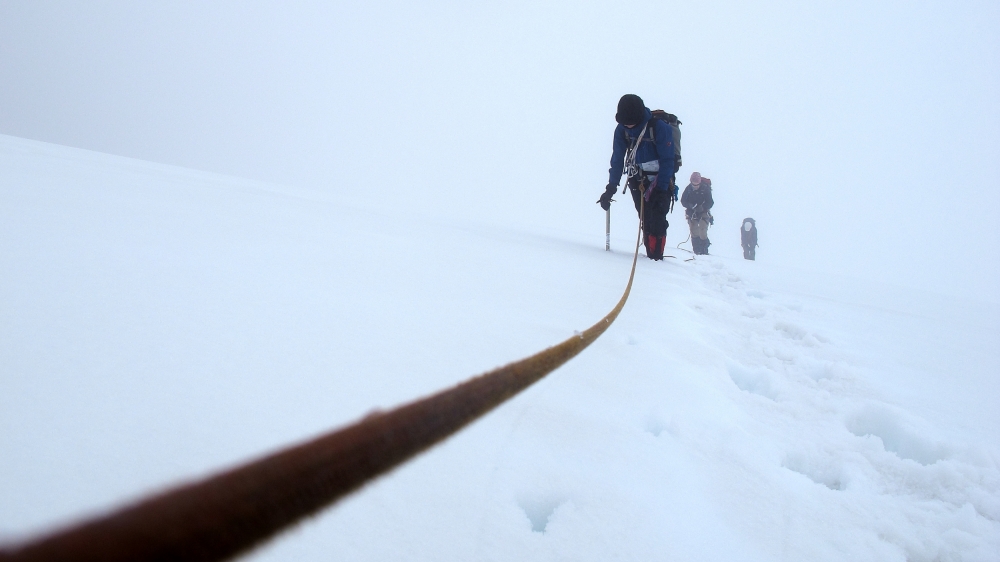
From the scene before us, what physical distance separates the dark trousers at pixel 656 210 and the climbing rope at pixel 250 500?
476cm

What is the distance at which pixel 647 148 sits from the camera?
4809 millimetres

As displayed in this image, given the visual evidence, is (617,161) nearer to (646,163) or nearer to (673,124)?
(646,163)

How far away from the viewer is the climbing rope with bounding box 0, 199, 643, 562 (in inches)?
8.8

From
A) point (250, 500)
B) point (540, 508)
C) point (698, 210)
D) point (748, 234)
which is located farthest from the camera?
point (748, 234)

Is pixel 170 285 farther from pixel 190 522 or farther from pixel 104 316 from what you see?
pixel 190 522

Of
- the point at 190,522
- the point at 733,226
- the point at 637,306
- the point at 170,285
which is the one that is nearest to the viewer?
the point at 190,522

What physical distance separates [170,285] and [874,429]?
86.8 inches

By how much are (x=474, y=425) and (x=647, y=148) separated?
14.0ft

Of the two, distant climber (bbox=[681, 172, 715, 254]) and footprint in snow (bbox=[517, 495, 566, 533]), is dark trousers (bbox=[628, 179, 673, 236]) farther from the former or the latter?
footprint in snow (bbox=[517, 495, 566, 533])

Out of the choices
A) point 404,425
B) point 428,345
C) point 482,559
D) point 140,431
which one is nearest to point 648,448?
point 482,559

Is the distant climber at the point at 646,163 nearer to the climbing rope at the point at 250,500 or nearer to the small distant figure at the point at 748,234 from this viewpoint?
the climbing rope at the point at 250,500

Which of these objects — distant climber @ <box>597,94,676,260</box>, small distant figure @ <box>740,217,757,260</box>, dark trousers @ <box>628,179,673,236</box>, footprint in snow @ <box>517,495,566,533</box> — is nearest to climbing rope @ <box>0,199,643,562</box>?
footprint in snow @ <box>517,495,566,533</box>

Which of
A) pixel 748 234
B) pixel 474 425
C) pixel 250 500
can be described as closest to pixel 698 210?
pixel 748 234

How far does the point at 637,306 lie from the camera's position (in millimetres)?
2504
